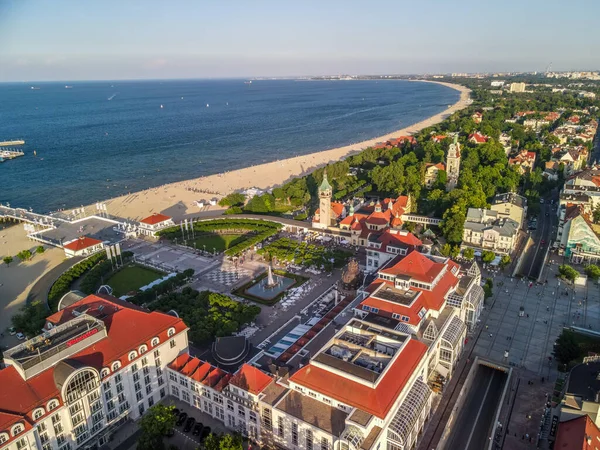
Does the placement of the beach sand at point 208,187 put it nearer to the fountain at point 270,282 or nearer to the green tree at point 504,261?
the fountain at point 270,282

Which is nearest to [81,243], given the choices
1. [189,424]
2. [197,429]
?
[189,424]

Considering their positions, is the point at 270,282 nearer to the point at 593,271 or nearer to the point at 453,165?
the point at 593,271

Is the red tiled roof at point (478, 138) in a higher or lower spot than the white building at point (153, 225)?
higher

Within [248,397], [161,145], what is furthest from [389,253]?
[161,145]

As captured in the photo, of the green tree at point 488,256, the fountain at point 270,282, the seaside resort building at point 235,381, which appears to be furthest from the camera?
the green tree at point 488,256

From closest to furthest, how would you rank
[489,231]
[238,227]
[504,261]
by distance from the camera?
[504,261], [489,231], [238,227]

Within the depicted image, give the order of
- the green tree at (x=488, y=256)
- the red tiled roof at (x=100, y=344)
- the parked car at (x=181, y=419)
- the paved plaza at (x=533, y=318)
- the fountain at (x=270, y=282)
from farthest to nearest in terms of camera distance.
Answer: the green tree at (x=488, y=256)
the fountain at (x=270, y=282)
the paved plaza at (x=533, y=318)
the parked car at (x=181, y=419)
the red tiled roof at (x=100, y=344)

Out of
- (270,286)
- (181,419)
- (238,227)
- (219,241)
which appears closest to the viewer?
(181,419)

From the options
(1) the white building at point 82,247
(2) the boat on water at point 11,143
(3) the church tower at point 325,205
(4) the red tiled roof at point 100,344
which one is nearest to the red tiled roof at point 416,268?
(4) the red tiled roof at point 100,344
